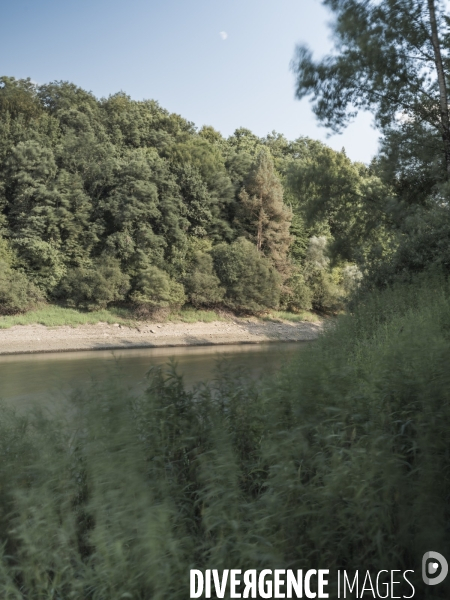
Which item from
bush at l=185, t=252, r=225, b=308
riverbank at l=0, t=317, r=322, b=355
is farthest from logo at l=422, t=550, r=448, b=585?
bush at l=185, t=252, r=225, b=308

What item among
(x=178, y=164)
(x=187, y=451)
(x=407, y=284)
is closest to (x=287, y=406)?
(x=187, y=451)

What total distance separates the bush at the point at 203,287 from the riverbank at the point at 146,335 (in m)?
2.04

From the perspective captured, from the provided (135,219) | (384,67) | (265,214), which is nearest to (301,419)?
(384,67)

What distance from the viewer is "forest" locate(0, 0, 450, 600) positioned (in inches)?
110

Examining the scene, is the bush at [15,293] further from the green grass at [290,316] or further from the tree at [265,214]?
the tree at [265,214]

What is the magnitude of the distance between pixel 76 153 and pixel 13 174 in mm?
5198

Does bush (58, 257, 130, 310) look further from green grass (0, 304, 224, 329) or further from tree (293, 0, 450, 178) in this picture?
Answer: tree (293, 0, 450, 178)

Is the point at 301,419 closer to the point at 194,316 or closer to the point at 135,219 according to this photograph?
the point at 194,316

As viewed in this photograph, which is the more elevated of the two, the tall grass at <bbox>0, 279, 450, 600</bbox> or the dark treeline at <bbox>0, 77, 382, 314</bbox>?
the dark treeline at <bbox>0, 77, 382, 314</bbox>

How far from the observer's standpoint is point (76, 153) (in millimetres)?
40531

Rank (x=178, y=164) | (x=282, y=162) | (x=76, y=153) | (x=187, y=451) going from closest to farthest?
(x=187, y=451), (x=76, y=153), (x=178, y=164), (x=282, y=162)

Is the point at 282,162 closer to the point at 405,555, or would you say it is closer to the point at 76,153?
the point at 76,153

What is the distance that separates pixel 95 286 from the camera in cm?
3406

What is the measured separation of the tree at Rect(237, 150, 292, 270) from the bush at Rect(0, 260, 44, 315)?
1892 centimetres
